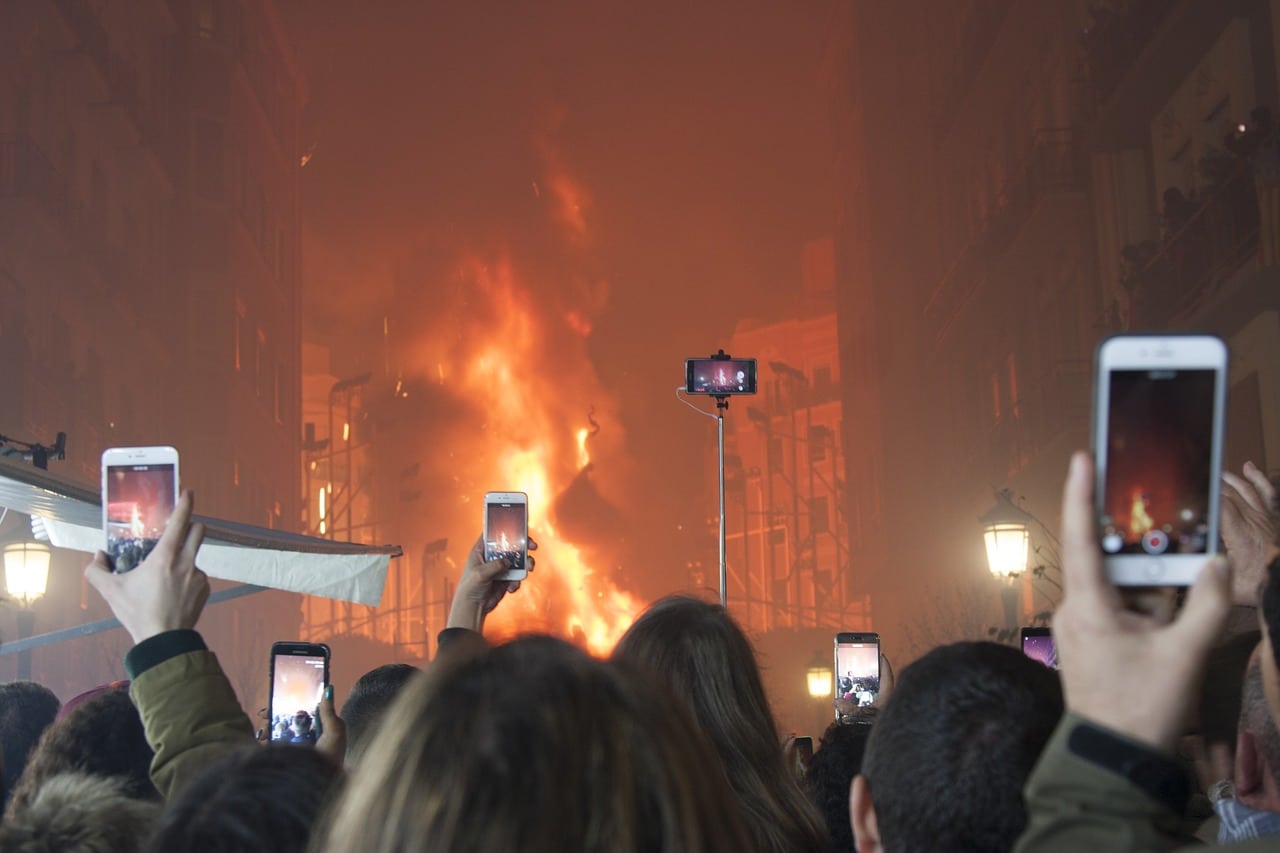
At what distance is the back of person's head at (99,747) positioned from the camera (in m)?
2.84

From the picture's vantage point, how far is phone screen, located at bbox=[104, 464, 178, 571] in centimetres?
Result: 309

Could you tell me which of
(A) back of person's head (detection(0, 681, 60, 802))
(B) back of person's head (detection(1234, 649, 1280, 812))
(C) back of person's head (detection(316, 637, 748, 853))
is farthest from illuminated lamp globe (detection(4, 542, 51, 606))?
(C) back of person's head (detection(316, 637, 748, 853))

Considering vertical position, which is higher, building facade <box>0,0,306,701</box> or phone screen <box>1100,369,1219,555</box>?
building facade <box>0,0,306,701</box>

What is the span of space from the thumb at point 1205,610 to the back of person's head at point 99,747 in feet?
7.25

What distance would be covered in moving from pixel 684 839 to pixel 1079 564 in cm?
50

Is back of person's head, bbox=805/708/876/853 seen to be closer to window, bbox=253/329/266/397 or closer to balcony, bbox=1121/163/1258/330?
balcony, bbox=1121/163/1258/330

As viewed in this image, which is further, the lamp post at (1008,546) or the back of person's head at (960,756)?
the lamp post at (1008,546)

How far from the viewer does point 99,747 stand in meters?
2.86

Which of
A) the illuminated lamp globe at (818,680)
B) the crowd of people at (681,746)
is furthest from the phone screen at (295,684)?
the illuminated lamp globe at (818,680)

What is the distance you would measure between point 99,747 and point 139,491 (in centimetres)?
65

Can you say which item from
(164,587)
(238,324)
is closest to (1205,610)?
(164,587)

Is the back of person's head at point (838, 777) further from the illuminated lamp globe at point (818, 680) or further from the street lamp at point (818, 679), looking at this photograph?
the illuminated lamp globe at point (818, 680)

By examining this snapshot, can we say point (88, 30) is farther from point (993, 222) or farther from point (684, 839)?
point (684, 839)

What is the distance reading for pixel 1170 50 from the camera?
13219 millimetres
